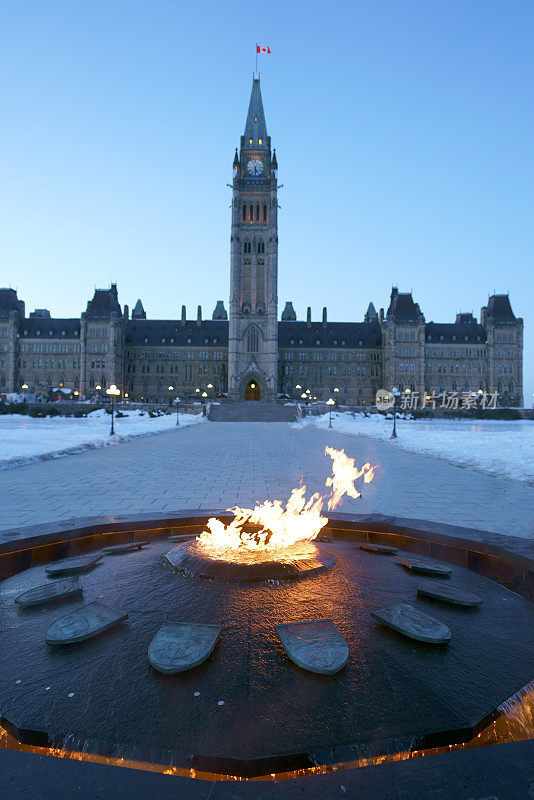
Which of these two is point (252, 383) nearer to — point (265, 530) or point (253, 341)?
point (253, 341)

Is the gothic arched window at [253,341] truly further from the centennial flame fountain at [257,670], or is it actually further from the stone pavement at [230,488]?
the centennial flame fountain at [257,670]

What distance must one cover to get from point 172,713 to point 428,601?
1.92 metres

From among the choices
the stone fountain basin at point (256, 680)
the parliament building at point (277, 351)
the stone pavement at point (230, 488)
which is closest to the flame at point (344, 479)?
the stone pavement at point (230, 488)

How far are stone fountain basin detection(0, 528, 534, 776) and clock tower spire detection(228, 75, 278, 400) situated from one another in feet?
230

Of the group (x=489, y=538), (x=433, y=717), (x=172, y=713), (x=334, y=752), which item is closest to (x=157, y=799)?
(x=172, y=713)

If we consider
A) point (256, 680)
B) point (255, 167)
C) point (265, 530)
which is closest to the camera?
point (256, 680)

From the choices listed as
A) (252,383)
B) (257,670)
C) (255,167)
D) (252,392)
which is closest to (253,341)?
(252,383)

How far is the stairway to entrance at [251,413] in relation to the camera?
51.0m

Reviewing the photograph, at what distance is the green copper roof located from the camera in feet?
253

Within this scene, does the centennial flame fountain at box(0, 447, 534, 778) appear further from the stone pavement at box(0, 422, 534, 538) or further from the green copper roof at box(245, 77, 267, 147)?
the green copper roof at box(245, 77, 267, 147)

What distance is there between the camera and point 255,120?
7775 centimetres

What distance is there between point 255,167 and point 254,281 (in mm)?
20216

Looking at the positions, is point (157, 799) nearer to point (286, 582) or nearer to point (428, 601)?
point (286, 582)

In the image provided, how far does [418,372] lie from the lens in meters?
84.6
